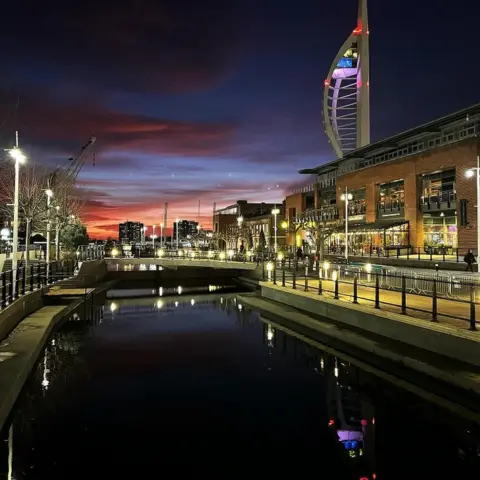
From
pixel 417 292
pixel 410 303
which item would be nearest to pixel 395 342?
pixel 410 303

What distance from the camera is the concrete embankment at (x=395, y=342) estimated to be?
12.1m

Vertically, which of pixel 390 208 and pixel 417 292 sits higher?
pixel 390 208

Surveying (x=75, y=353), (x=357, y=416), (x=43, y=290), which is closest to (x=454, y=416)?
(x=357, y=416)

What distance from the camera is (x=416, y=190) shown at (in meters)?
50.6

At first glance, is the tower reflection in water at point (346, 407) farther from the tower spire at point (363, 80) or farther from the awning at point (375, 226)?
the tower spire at point (363, 80)

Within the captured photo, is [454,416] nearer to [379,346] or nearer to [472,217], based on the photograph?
[379,346]

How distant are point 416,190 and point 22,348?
45.3 meters

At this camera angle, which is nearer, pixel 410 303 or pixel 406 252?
pixel 410 303

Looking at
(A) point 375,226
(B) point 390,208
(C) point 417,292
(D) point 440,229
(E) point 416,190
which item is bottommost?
(C) point 417,292

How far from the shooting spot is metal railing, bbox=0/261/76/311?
17.7 m

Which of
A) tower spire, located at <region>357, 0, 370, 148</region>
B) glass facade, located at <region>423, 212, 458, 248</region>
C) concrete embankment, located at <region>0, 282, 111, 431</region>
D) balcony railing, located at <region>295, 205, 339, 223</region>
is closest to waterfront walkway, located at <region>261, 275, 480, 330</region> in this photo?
concrete embankment, located at <region>0, 282, 111, 431</region>

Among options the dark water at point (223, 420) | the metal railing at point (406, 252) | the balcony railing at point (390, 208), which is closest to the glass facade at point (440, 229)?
the metal railing at point (406, 252)

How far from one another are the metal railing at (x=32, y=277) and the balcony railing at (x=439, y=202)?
34.2 meters

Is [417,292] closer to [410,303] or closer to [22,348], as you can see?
[410,303]
